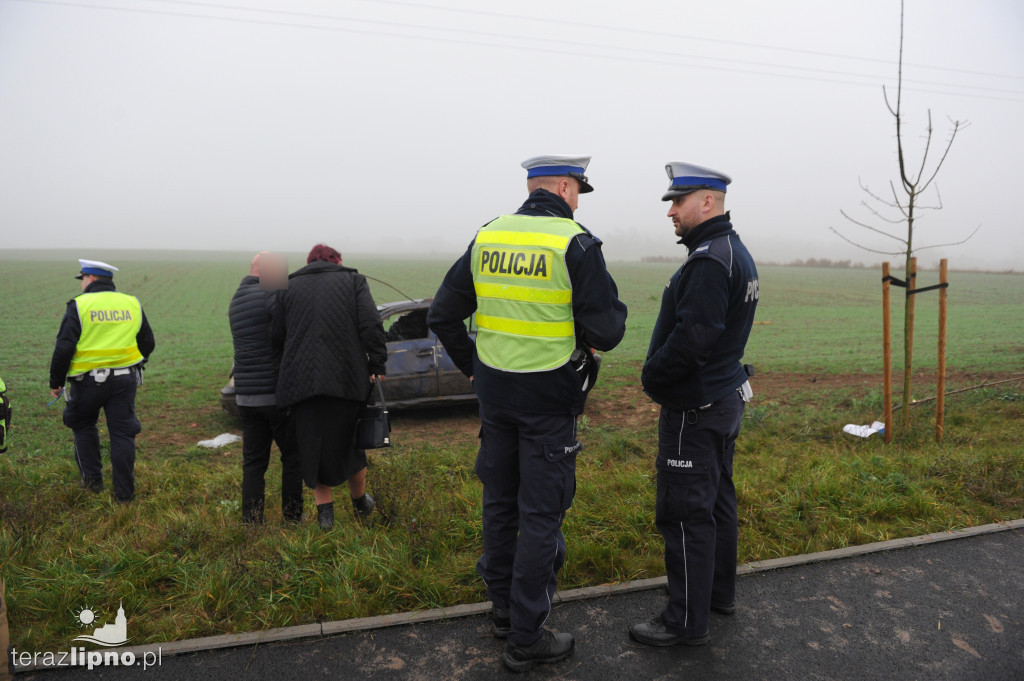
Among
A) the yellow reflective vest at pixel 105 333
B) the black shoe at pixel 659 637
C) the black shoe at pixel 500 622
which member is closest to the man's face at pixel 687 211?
the black shoe at pixel 659 637

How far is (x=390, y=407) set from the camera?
843 cm

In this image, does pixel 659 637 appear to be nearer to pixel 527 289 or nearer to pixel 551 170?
pixel 527 289

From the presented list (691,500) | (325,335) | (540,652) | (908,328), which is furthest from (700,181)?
(908,328)

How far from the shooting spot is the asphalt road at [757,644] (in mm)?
2801

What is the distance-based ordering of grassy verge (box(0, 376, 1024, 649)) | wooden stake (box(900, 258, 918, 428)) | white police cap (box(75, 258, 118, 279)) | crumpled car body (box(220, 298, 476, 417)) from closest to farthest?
grassy verge (box(0, 376, 1024, 649)) < white police cap (box(75, 258, 118, 279)) < wooden stake (box(900, 258, 918, 428)) < crumpled car body (box(220, 298, 476, 417))

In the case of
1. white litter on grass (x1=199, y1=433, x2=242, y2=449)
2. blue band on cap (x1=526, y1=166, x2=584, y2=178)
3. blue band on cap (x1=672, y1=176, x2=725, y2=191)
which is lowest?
white litter on grass (x1=199, y1=433, x2=242, y2=449)

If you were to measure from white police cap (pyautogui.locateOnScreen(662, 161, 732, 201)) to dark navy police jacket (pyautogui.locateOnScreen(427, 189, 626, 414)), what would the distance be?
54cm

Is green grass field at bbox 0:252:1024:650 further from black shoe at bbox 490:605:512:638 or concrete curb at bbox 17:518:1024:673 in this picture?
black shoe at bbox 490:605:512:638

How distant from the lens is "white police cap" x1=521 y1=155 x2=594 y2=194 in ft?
9.54

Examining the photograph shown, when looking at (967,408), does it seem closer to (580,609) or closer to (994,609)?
(994,609)

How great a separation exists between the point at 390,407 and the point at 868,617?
6.16m

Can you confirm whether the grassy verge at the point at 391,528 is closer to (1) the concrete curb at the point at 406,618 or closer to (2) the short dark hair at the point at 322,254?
(1) the concrete curb at the point at 406,618

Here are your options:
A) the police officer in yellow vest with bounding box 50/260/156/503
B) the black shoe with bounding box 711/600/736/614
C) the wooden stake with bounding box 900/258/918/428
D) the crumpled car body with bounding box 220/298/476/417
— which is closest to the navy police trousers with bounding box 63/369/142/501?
the police officer in yellow vest with bounding box 50/260/156/503

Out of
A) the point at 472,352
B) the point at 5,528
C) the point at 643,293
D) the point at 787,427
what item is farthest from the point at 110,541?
the point at 643,293
